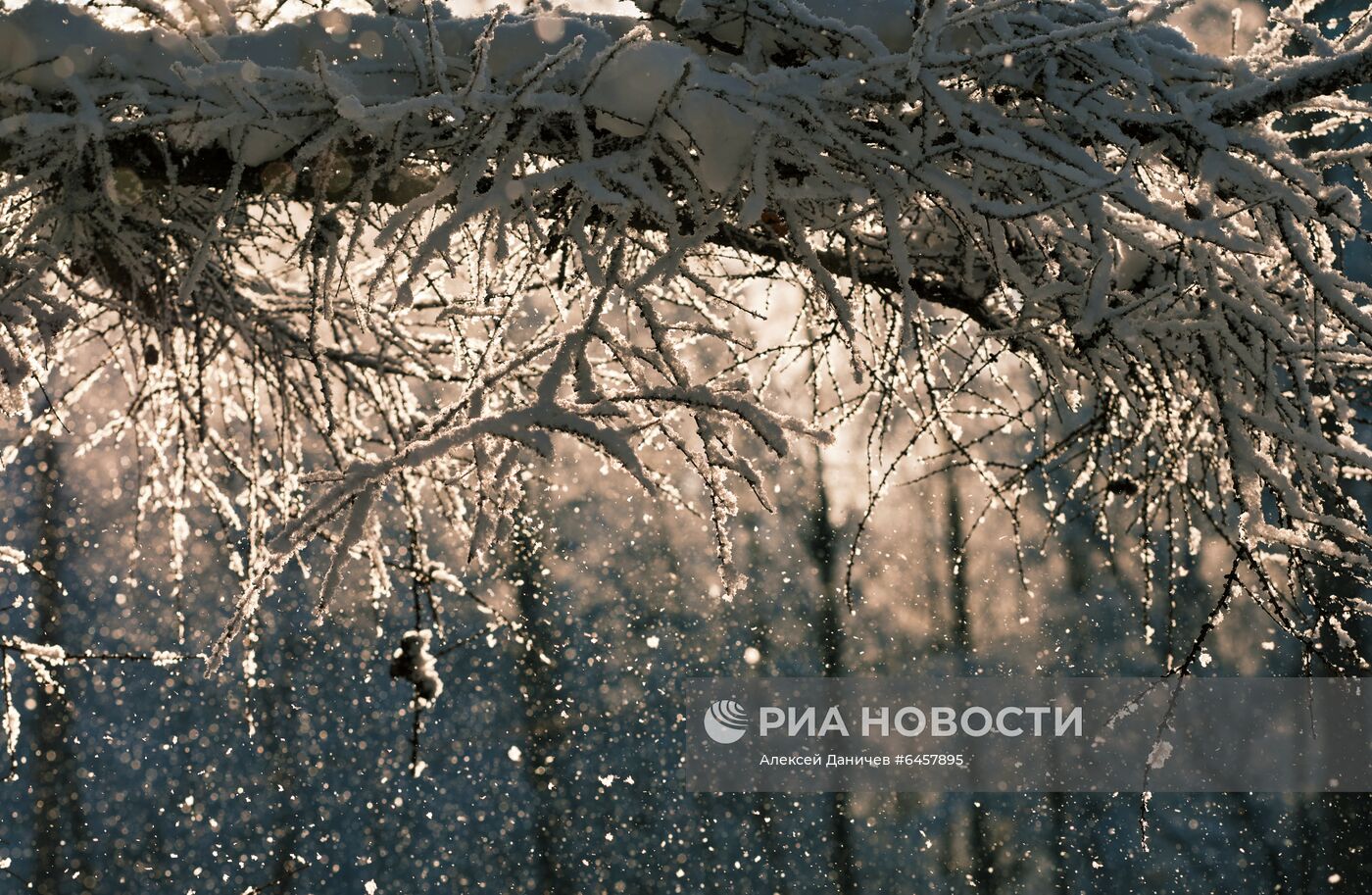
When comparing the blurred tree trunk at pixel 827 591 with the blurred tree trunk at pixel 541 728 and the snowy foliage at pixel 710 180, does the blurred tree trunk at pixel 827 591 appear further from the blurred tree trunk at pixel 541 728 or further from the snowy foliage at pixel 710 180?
the snowy foliage at pixel 710 180

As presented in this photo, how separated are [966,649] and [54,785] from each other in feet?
33.7

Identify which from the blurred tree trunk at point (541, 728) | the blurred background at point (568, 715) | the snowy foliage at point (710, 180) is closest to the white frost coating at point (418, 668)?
the snowy foliage at point (710, 180)

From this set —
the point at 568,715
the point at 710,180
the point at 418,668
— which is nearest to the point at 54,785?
the point at 568,715

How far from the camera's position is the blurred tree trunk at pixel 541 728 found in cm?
1219

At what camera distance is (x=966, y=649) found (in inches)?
465

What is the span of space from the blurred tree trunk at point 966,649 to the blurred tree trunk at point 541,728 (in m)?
4.43

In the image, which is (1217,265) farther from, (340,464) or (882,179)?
(340,464)

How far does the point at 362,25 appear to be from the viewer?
1929 mm

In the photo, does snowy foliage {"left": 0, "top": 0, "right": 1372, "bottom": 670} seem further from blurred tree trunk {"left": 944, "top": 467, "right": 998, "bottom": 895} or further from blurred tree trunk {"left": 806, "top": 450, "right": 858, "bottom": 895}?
blurred tree trunk {"left": 806, "top": 450, "right": 858, "bottom": 895}

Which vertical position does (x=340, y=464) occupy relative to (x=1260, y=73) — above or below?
below

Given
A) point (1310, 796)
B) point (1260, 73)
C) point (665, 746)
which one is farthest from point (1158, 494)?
point (665, 746)

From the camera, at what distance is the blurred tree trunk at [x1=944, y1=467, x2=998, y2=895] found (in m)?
11.5

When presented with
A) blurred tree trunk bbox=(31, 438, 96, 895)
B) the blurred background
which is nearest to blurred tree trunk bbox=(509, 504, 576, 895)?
the blurred background

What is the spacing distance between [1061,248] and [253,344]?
6.13 feet
